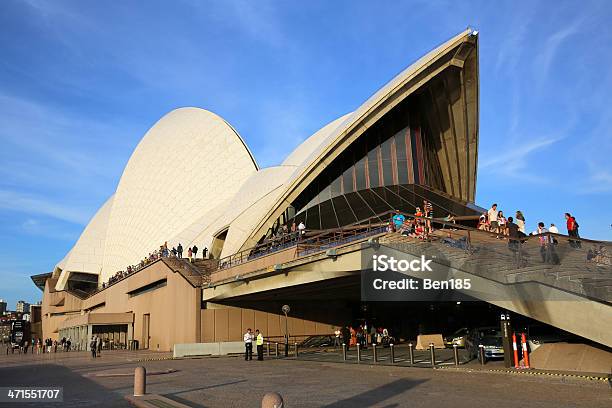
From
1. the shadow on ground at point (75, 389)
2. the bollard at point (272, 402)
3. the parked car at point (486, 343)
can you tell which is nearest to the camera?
the bollard at point (272, 402)

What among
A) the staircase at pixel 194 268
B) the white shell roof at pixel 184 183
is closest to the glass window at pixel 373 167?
the white shell roof at pixel 184 183

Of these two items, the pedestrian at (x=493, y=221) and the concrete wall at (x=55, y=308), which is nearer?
the pedestrian at (x=493, y=221)

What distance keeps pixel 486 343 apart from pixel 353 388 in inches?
284

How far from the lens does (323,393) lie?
10.5 meters

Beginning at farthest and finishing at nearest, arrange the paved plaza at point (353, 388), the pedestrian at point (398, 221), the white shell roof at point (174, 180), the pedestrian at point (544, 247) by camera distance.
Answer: the white shell roof at point (174, 180), the pedestrian at point (398, 221), the pedestrian at point (544, 247), the paved plaza at point (353, 388)

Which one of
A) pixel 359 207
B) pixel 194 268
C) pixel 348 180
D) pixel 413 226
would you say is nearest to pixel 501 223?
pixel 413 226

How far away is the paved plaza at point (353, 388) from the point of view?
8.94m

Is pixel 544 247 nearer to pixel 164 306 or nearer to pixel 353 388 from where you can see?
pixel 353 388

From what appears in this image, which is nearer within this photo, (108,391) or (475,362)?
(108,391)

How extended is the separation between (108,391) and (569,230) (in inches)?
537

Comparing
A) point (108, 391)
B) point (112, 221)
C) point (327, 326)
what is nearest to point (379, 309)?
point (327, 326)

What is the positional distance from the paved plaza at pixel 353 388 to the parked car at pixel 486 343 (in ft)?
10.1

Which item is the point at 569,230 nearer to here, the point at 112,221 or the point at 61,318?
the point at 112,221

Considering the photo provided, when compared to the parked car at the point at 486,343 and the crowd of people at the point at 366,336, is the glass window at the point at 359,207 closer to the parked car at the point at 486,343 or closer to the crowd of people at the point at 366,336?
the crowd of people at the point at 366,336
